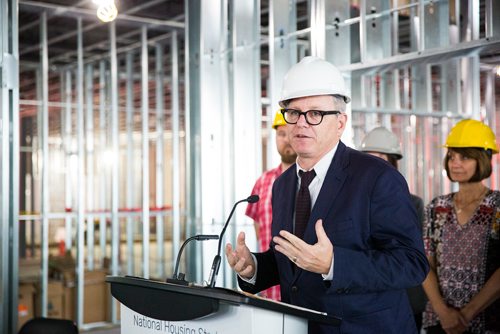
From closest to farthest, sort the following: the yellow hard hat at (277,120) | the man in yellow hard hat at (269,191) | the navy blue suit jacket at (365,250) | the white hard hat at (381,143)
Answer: the navy blue suit jacket at (365,250), the man in yellow hard hat at (269,191), the yellow hard hat at (277,120), the white hard hat at (381,143)

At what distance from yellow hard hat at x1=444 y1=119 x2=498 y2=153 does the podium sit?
2062 mm

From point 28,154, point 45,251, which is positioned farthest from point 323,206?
point 28,154

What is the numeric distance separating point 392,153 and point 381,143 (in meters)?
0.12

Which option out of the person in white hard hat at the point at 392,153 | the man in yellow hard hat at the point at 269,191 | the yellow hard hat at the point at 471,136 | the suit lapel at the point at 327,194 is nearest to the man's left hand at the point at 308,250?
the suit lapel at the point at 327,194

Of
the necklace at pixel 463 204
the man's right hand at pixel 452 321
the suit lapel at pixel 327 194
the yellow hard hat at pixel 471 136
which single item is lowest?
the man's right hand at pixel 452 321

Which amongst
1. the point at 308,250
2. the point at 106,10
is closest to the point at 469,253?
the point at 308,250

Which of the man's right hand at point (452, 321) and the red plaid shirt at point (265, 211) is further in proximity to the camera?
the red plaid shirt at point (265, 211)

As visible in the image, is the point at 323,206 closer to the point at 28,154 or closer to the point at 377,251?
the point at 377,251

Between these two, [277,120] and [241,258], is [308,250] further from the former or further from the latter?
[277,120]

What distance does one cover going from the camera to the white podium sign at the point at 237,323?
183 cm

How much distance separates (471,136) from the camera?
147 inches

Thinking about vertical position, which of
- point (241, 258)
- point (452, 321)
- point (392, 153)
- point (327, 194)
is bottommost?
point (452, 321)

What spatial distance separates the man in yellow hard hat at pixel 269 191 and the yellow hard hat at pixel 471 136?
921 millimetres

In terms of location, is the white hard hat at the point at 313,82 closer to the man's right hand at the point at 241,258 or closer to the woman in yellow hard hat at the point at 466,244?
the man's right hand at the point at 241,258
